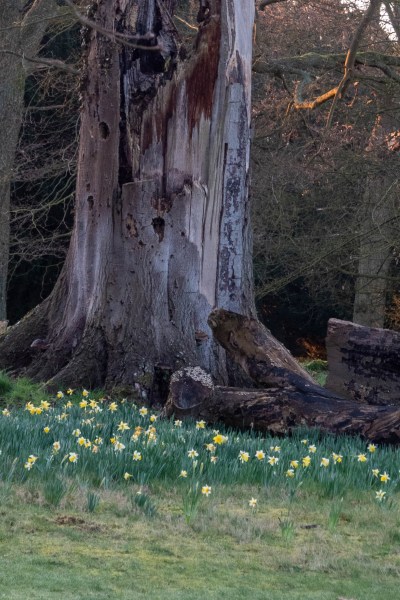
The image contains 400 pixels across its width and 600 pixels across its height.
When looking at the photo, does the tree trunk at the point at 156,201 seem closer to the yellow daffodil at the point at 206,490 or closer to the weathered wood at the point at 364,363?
the weathered wood at the point at 364,363

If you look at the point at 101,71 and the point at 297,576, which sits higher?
the point at 101,71

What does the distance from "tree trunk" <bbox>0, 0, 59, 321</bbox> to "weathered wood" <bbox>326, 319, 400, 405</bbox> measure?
11843 millimetres

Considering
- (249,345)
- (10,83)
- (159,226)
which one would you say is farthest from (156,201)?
(10,83)

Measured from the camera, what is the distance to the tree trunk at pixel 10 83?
19312 millimetres

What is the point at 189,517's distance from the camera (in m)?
4.37

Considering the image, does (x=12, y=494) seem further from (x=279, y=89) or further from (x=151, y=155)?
(x=279, y=89)

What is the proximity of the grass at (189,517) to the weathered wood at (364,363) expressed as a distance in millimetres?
1663

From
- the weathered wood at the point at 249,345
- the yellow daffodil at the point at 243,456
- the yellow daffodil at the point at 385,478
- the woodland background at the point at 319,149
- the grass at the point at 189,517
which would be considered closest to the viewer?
the grass at the point at 189,517

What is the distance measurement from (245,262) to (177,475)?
541cm

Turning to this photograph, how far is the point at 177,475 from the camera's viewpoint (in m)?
5.22

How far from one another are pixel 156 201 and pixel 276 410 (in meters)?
3.10

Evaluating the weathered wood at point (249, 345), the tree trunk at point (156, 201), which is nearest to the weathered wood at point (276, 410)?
the weathered wood at point (249, 345)

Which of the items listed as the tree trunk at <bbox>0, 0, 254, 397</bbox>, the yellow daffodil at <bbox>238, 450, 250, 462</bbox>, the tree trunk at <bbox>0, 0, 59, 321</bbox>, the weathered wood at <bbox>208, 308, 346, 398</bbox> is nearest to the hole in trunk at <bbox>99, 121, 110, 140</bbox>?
the tree trunk at <bbox>0, 0, 254, 397</bbox>

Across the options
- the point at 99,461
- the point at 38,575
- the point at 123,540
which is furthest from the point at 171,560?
the point at 99,461
